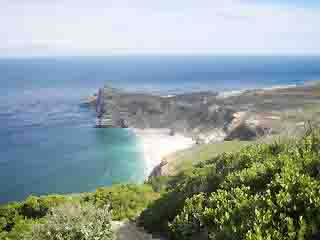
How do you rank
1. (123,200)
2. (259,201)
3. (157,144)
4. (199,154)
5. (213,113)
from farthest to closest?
(213,113), (157,144), (199,154), (123,200), (259,201)

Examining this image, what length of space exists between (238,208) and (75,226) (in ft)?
15.1

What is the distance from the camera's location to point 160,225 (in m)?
13.2

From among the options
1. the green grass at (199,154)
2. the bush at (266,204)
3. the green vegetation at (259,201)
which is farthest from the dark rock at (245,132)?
the bush at (266,204)

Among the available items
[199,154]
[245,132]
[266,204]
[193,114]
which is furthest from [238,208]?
[193,114]

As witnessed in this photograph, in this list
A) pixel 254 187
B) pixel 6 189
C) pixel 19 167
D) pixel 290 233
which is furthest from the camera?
pixel 19 167

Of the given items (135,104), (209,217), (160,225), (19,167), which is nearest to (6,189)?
(19,167)

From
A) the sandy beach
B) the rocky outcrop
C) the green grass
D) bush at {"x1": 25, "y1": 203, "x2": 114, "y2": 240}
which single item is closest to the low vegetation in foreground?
bush at {"x1": 25, "y1": 203, "x2": 114, "y2": 240}

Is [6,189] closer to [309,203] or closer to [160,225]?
[160,225]

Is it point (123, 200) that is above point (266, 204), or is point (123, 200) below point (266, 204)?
below

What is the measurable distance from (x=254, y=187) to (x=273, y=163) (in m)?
1.12

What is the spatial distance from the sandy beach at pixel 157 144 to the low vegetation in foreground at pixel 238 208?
33762 mm

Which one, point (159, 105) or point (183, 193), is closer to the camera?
point (183, 193)

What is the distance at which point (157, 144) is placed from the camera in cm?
6097

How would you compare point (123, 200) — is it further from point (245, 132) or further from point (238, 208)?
point (245, 132)
